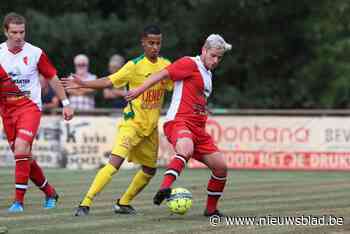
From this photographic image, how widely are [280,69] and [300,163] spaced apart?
380 inches

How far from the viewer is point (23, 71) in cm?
1232

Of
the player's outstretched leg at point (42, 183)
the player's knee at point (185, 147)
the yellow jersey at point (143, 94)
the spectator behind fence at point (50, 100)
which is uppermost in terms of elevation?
the yellow jersey at point (143, 94)

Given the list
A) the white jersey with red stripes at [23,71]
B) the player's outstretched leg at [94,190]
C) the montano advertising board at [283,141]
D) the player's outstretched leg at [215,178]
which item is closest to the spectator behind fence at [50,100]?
the montano advertising board at [283,141]

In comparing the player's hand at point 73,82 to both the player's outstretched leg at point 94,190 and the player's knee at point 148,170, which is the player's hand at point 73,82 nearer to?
the player's outstretched leg at point 94,190

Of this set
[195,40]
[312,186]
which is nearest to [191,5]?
[195,40]

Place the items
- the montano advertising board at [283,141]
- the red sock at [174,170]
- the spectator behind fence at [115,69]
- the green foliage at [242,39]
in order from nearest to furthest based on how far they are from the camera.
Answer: the red sock at [174,170]
the spectator behind fence at [115,69]
the montano advertising board at [283,141]
the green foliage at [242,39]

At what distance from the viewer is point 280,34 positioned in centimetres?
3108

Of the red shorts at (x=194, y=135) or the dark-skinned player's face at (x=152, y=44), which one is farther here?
the dark-skinned player's face at (x=152, y=44)

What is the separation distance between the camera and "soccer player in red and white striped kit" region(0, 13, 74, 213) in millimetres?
12211

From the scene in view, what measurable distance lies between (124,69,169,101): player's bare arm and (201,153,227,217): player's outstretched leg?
3.28 feet

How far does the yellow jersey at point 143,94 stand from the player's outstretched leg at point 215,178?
84cm

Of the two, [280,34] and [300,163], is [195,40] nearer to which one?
[280,34]
